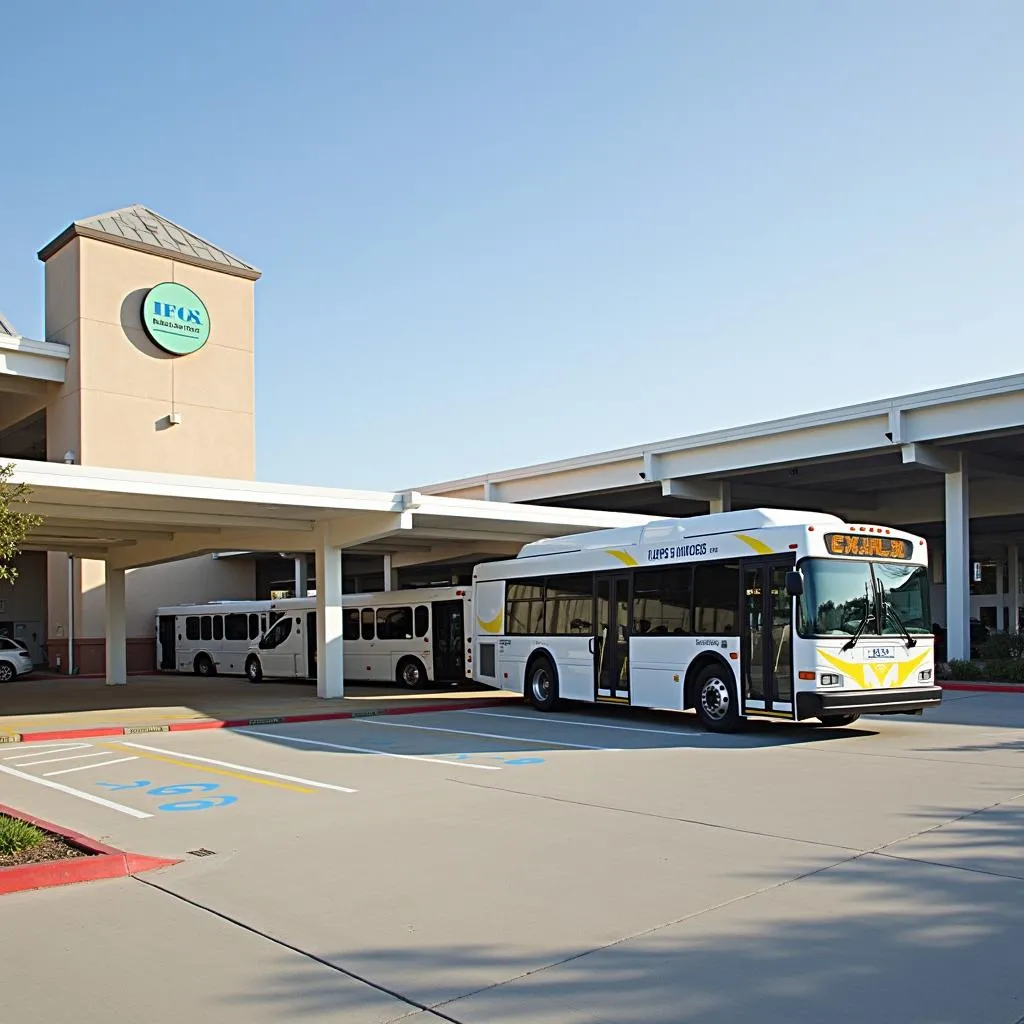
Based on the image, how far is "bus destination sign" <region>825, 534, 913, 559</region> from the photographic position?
15.1 metres

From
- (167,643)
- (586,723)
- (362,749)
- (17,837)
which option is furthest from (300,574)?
(17,837)

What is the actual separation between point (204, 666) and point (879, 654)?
1111 inches

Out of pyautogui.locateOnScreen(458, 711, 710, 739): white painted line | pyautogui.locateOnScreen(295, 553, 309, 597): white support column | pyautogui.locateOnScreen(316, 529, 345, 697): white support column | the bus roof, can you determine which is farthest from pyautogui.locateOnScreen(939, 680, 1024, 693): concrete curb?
pyautogui.locateOnScreen(295, 553, 309, 597): white support column

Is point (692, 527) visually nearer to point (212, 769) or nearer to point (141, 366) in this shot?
point (212, 769)

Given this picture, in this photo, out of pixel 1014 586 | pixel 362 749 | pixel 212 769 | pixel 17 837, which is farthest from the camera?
pixel 1014 586

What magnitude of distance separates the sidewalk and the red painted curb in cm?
1000

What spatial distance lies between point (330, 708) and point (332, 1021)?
1674 cm

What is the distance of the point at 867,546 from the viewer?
50.5ft

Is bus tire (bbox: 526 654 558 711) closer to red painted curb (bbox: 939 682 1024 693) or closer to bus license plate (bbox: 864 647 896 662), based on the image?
bus license plate (bbox: 864 647 896 662)

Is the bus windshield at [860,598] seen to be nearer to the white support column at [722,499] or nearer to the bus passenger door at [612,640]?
the bus passenger door at [612,640]

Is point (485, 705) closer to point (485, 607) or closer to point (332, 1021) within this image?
point (485, 607)

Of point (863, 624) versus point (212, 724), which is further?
point (212, 724)

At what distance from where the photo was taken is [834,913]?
6.56 meters

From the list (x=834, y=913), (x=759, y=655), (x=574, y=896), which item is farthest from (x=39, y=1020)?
(x=759, y=655)
